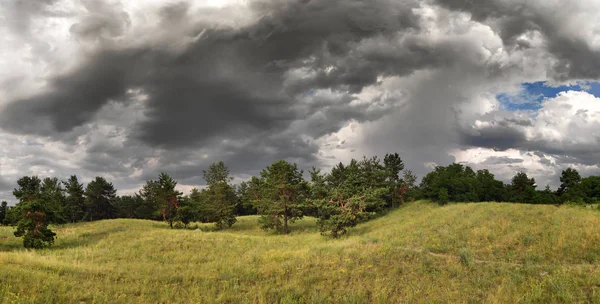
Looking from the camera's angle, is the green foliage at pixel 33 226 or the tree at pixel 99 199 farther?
the tree at pixel 99 199

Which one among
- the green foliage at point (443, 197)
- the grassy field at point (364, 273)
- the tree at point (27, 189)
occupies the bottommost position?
the grassy field at point (364, 273)

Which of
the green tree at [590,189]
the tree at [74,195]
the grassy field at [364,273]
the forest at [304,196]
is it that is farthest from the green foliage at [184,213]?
the green tree at [590,189]

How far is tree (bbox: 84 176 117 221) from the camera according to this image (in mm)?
82438

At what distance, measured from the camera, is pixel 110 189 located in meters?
87.7

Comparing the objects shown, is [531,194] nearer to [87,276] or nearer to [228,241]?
[228,241]

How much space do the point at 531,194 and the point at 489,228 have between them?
42.5 m

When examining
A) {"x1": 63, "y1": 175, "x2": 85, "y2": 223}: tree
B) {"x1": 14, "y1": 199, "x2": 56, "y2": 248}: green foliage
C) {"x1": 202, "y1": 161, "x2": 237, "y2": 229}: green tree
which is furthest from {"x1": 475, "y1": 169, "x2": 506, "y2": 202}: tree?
{"x1": 63, "y1": 175, "x2": 85, "y2": 223}: tree

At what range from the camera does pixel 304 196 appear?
5269cm

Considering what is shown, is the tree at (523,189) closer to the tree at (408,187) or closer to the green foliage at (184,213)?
the tree at (408,187)

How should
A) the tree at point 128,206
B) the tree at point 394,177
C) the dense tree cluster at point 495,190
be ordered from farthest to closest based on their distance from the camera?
the tree at point 128,206 < the tree at point 394,177 < the dense tree cluster at point 495,190

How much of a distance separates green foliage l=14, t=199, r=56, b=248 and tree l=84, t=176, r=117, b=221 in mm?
59404

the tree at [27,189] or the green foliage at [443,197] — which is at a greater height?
the tree at [27,189]

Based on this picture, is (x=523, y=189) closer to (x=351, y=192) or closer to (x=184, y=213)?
(x=351, y=192)

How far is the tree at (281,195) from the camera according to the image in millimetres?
47750
